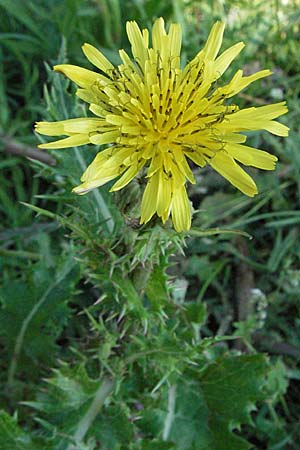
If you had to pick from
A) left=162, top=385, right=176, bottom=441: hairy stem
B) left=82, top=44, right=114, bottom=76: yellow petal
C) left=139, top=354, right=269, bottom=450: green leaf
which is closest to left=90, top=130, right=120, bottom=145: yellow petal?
left=82, top=44, right=114, bottom=76: yellow petal

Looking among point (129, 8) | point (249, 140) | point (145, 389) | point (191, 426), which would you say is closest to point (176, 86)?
point (145, 389)

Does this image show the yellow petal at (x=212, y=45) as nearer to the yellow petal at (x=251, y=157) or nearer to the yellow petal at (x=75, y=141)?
the yellow petal at (x=251, y=157)

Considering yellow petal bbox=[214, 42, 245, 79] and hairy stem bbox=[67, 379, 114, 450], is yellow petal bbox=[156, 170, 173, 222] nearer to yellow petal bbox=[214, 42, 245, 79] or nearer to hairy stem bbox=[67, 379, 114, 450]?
yellow petal bbox=[214, 42, 245, 79]

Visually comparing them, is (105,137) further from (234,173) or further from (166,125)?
(234,173)

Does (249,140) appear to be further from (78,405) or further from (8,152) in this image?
(78,405)

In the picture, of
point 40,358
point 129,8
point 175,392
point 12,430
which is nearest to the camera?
point 12,430

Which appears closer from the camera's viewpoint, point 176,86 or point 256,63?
point 176,86

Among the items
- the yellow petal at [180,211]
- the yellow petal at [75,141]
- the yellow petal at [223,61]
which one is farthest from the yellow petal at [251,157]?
the yellow petal at [75,141]

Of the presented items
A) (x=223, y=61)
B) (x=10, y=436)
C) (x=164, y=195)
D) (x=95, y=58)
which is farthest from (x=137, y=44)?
(x=10, y=436)
